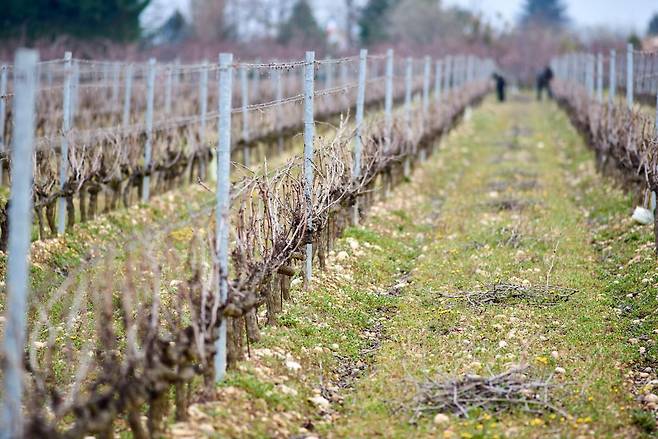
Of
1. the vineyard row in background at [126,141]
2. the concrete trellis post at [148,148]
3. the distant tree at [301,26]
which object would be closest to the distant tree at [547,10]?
the distant tree at [301,26]

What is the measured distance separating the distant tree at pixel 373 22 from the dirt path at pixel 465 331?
1984 inches

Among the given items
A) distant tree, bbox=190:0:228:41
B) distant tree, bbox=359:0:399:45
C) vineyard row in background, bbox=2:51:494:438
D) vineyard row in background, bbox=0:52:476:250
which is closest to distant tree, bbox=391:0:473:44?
distant tree, bbox=359:0:399:45

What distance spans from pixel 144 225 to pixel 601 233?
217 inches

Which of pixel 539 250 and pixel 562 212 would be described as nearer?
pixel 539 250

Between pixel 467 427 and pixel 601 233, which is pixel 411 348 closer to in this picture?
pixel 467 427

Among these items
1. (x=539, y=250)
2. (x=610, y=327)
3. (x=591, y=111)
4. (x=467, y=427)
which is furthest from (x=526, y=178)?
(x=467, y=427)

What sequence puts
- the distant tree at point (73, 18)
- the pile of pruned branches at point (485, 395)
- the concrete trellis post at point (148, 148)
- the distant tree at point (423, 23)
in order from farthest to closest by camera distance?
the distant tree at point (423, 23) → the distant tree at point (73, 18) → the concrete trellis post at point (148, 148) → the pile of pruned branches at point (485, 395)

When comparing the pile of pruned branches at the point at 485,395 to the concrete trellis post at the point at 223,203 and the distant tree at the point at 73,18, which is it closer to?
the concrete trellis post at the point at 223,203

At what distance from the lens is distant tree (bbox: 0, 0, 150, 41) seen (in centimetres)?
3594

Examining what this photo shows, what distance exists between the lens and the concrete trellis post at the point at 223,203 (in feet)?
20.4

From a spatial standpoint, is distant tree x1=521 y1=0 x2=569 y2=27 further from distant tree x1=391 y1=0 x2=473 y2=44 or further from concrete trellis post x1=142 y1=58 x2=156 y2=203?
concrete trellis post x1=142 y1=58 x2=156 y2=203

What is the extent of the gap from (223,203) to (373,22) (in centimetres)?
5850

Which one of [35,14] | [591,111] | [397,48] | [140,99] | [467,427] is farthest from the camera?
[397,48]

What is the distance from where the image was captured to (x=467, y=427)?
5852 mm
